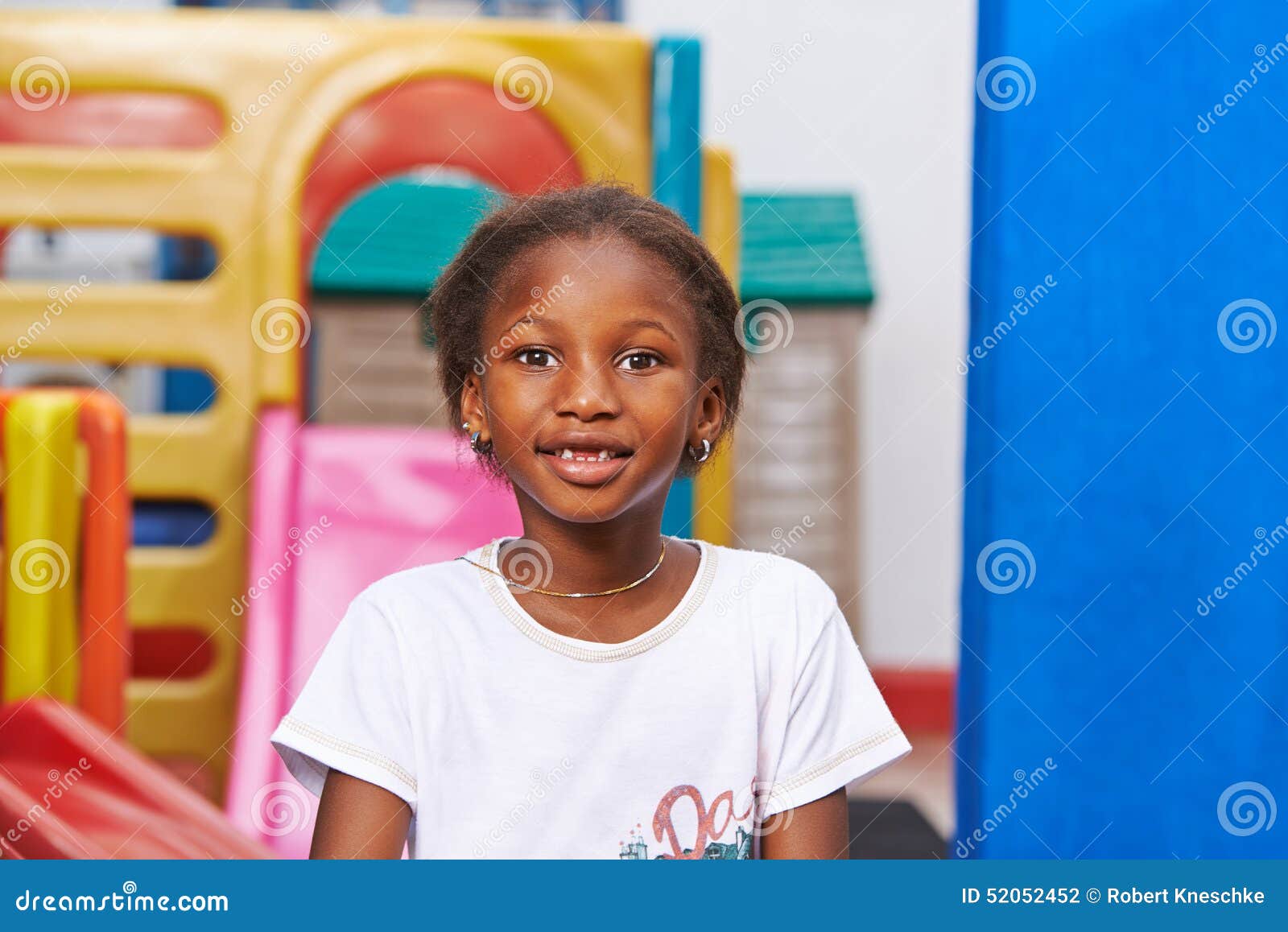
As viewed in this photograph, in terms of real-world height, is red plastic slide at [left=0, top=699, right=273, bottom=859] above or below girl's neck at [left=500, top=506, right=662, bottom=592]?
below

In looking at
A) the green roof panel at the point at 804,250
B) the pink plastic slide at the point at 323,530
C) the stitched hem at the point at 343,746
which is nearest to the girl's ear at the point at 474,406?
the stitched hem at the point at 343,746

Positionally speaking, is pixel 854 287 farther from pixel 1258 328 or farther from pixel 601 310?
pixel 601 310

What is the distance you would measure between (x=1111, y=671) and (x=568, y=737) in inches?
28.4

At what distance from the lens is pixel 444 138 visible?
2.41m

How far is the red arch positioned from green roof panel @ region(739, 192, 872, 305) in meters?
1.41

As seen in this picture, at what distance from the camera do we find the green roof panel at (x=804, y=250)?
372 cm

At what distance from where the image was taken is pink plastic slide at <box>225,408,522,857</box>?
6.79 ft

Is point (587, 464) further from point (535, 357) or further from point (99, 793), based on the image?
point (99, 793)

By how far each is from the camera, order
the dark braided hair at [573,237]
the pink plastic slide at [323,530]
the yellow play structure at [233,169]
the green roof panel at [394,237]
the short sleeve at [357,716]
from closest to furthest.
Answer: the short sleeve at [357,716] < the dark braided hair at [573,237] < the pink plastic slide at [323,530] < the yellow play structure at [233,169] < the green roof panel at [394,237]

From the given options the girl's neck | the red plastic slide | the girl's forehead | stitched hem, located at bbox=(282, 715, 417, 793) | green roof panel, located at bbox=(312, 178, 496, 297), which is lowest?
the red plastic slide

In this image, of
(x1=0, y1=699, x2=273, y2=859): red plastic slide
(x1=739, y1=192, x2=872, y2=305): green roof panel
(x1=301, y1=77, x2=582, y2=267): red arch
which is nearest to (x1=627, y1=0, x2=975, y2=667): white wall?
(x1=739, y1=192, x2=872, y2=305): green roof panel

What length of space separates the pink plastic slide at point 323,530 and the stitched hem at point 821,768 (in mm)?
1182

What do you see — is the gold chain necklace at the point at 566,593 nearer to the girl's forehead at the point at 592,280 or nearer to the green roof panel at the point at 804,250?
the girl's forehead at the point at 592,280

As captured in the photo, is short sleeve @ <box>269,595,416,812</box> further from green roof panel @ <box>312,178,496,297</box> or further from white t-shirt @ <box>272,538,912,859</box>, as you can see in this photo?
green roof panel @ <box>312,178,496,297</box>
